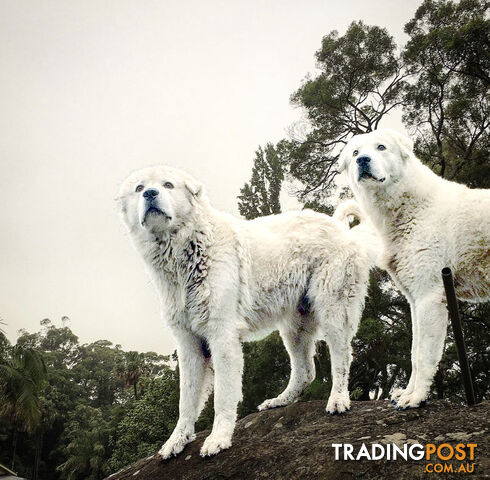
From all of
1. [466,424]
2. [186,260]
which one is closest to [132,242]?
[186,260]

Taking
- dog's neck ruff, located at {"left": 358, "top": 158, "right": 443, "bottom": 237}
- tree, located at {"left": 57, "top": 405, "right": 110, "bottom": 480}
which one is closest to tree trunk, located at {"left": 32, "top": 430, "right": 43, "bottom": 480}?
tree, located at {"left": 57, "top": 405, "right": 110, "bottom": 480}

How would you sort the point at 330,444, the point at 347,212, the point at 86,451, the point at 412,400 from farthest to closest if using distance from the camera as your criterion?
the point at 86,451 < the point at 347,212 < the point at 412,400 < the point at 330,444

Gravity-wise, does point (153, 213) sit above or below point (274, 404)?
above

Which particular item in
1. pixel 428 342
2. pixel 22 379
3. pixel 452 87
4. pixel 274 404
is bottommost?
pixel 274 404

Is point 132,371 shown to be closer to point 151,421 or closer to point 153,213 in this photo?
point 151,421

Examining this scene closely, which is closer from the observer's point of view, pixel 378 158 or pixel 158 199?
pixel 378 158

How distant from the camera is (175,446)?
16.5ft

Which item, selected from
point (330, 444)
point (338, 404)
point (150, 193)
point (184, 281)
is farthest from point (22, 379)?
point (330, 444)

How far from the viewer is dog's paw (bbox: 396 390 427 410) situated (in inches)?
165

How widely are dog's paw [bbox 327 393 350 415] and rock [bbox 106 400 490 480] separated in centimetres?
8

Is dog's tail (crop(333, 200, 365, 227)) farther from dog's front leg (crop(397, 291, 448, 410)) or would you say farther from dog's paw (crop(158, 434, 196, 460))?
dog's paw (crop(158, 434, 196, 460))

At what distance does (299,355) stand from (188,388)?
1.66 meters

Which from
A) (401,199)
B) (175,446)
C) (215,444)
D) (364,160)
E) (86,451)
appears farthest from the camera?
(86,451)

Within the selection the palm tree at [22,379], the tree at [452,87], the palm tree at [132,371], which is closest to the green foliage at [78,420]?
the palm tree at [132,371]
